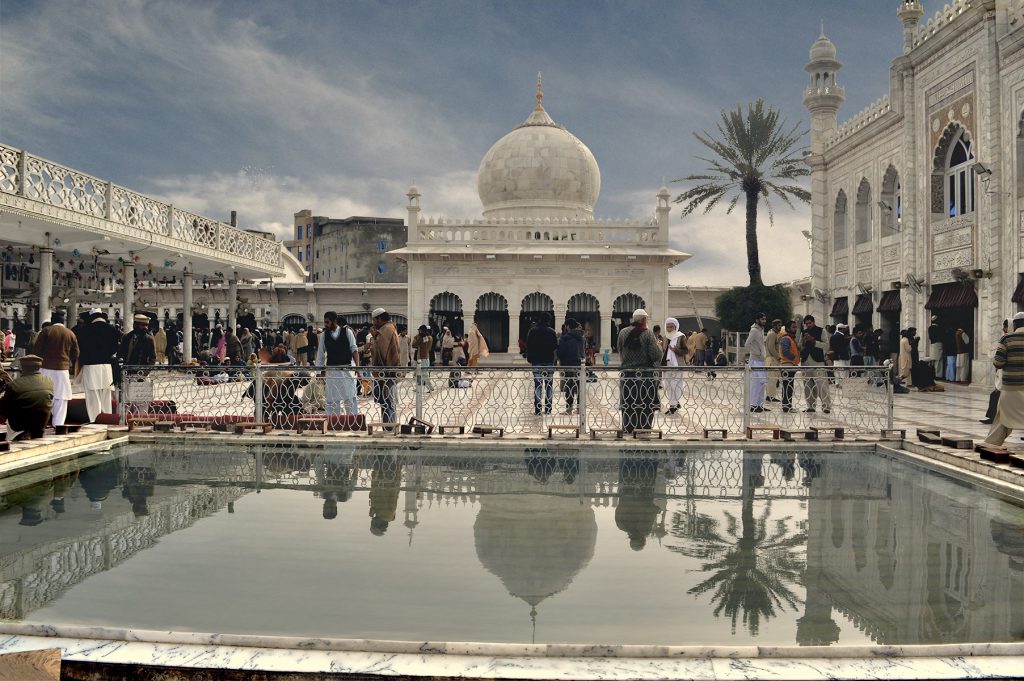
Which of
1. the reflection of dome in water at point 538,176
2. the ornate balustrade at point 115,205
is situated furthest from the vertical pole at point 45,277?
the reflection of dome in water at point 538,176

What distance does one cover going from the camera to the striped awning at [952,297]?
16812 millimetres

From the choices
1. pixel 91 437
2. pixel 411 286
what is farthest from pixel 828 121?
pixel 91 437

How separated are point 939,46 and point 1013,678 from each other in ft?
63.4

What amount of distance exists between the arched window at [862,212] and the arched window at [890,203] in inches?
56.0

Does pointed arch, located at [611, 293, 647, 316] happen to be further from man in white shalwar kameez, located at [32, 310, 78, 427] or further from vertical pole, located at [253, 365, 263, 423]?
man in white shalwar kameez, located at [32, 310, 78, 427]

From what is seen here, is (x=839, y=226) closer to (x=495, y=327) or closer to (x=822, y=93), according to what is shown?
(x=822, y=93)

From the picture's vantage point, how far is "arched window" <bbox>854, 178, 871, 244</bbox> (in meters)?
23.0

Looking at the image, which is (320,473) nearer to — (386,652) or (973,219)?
(386,652)

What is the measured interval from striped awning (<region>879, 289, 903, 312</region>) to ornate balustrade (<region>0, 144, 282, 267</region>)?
17.7m

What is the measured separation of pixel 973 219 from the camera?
17062mm

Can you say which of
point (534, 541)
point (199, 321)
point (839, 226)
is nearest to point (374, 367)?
point (534, 541)

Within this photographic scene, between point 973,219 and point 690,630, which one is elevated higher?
point 973,219

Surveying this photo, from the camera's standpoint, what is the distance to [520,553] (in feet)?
14.1

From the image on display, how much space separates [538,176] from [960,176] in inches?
547
